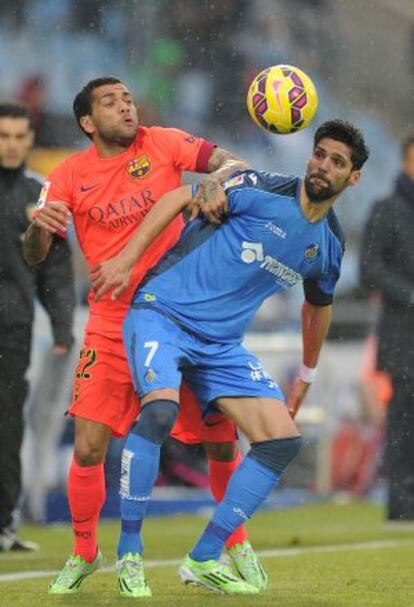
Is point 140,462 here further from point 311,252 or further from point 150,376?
point 311,252

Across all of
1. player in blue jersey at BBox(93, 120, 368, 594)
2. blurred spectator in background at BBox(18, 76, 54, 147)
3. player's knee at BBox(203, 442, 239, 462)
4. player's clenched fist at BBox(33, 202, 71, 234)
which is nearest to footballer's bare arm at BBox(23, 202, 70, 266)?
player's clenched fist at BBox(33, 202, 71, 234)

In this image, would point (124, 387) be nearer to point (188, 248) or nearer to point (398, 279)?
point (188, 248)

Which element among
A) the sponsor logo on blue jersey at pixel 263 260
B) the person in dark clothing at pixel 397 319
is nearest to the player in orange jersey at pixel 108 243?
the sponsor logo on blue jersey at pixel 263 260

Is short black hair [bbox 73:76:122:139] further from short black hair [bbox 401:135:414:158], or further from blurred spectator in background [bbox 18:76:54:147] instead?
blurred spectator in background [bbox 18:76:54:147]

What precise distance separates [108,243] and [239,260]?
64 cm

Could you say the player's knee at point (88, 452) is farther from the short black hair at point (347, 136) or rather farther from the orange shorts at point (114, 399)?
the short black hair at point (347, 136)

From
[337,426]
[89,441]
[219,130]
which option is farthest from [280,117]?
[219,130]

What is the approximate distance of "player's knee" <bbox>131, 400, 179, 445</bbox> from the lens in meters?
6.84

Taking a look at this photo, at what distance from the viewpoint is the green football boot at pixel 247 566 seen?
24.0 ft

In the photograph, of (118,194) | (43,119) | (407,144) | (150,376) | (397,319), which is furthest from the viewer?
(43,119)

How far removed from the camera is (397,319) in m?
12.1

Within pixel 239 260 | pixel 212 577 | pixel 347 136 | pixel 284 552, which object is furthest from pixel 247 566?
pixel 284 552

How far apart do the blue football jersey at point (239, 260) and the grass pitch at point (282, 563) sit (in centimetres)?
113

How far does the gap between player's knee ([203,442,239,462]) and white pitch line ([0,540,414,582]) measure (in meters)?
1.06
